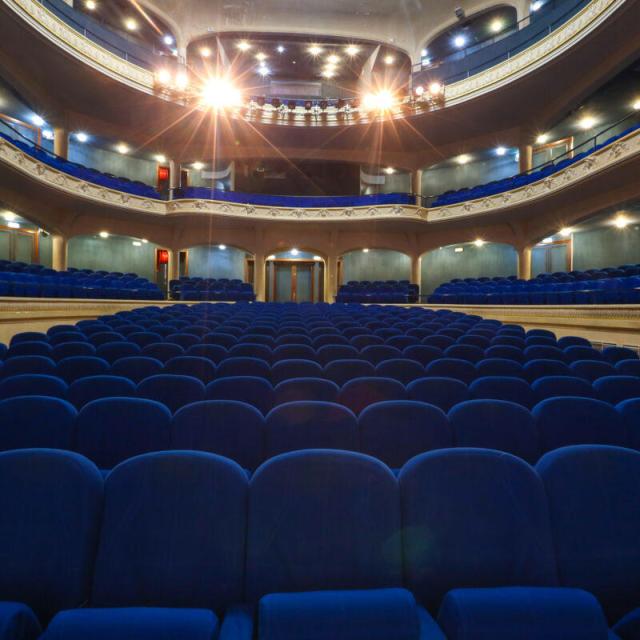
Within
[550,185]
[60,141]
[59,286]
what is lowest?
[59,286]

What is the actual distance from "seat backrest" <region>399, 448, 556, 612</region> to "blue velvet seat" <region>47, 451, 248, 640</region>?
1.55ft

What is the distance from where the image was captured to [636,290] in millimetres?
6492

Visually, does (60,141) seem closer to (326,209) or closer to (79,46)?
(79,46)

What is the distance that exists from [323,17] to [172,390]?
18.1 metres

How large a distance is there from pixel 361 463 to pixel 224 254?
17112mm

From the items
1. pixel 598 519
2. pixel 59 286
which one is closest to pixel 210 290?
pixel 59 286

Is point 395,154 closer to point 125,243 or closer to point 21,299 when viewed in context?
point 125,243

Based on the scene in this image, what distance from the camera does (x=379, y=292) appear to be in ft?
47.8

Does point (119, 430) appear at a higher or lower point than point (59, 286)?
lower

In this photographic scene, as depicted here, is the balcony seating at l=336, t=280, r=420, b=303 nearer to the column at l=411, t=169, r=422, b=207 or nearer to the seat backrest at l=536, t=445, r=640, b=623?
the column at l=411, t=169, r=422, b=207

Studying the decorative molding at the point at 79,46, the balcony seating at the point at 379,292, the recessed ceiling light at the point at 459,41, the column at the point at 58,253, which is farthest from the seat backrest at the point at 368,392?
the recessed ceiling light at the point at 459,41

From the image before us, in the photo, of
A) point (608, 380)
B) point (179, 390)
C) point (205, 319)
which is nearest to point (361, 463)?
point (179, 390)

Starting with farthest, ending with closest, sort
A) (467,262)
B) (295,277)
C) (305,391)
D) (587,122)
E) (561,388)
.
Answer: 1. (295,277)
2. (467,262)
3. (587,122)
4. (561,388)
5. (305,391)

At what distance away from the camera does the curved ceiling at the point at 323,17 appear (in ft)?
49.1
